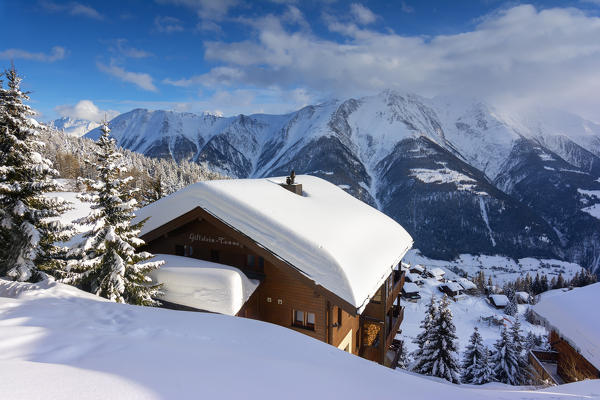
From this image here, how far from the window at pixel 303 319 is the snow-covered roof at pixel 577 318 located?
12875mm

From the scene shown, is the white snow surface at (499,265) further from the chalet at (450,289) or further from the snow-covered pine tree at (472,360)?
the snow-covered pine tree at (472,360)

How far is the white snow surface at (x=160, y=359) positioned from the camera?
12.1 ft

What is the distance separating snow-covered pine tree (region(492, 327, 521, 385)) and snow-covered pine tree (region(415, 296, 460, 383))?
148 inches

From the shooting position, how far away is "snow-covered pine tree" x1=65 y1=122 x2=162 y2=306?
10438 mm

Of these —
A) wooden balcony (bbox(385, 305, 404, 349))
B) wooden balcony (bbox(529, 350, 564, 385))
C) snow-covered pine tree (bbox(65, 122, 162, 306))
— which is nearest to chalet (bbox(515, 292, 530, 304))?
wooden balcony (bbox(529, 350, 564, 385))

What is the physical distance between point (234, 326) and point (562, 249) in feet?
826

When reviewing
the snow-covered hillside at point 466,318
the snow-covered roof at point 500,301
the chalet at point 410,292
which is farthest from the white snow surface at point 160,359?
the snow-covered roof at point 500,301

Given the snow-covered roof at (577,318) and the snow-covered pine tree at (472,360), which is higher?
the snow-covered roof at (577,318)

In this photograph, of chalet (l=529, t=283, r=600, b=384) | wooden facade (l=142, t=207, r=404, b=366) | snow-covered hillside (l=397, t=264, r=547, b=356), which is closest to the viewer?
wooden facade (l=142, t=207, r=404, b=366)

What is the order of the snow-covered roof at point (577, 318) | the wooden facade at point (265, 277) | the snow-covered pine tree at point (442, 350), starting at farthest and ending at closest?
the snow-covered pine tree at point (442, 350) → the snow-covered roof at point (577, 318) → the wooden facade at point (265, 277)

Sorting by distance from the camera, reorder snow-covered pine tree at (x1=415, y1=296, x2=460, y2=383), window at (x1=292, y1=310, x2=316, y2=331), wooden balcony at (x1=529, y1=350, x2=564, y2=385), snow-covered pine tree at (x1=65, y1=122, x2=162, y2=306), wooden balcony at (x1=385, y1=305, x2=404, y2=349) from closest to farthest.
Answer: snow-covered pine tree at (x1=65, y1=122, x2=162, y2=306), window at (x1=292, y1=310, x2=316, y2=331), wooden balcony at (x1=385, y1=305, x2=404, y2=349), wooden balcony at (x1=529, y1=350, x2=564, y2=385), snow-covered pine tree at (x1=415, y1=296, x2=460, y2=383)

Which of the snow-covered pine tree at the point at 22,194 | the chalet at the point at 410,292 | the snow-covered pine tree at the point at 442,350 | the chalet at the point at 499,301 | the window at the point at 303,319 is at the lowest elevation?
the chalet at the point at 499,301

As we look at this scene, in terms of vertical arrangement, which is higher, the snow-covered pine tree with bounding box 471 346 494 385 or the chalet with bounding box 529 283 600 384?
the chalet with bounding box 529 283 600 384

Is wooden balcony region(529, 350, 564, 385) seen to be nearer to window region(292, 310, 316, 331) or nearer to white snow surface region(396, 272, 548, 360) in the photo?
window region(292, 310, 316, 331)
